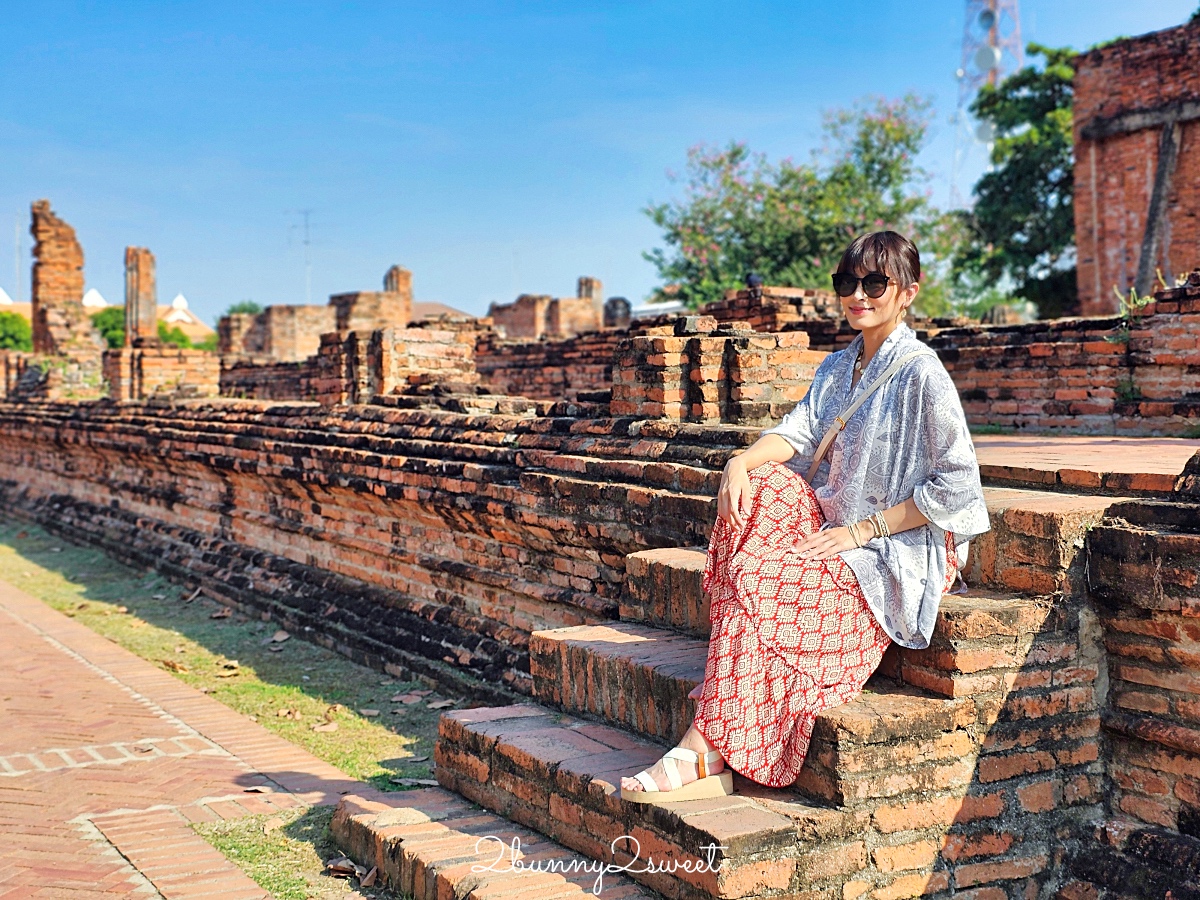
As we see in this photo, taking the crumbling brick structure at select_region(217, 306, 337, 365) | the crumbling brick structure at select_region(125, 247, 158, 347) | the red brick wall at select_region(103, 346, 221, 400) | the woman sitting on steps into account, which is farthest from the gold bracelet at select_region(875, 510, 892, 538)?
the crumbling brick structure at select_region(125, 247, 158, 347)

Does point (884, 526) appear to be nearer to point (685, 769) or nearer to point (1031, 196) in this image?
point (685, 769)

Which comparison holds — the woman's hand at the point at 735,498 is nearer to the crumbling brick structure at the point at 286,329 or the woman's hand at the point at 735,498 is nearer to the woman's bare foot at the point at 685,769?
the woman's bare foot at the point at 685,769

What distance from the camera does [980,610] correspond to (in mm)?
2631

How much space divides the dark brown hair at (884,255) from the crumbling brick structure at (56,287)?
61.4ft

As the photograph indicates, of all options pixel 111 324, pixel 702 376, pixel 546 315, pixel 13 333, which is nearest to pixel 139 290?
pixel 546 315

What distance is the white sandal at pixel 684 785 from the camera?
101 inches

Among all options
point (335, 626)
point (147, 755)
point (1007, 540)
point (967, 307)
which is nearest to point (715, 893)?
point (1007, 540)

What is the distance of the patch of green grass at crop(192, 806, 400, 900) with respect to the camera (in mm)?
3109

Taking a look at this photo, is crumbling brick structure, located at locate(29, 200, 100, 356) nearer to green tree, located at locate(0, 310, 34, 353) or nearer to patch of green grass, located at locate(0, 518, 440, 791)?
patch of green grass, located at locate(0, 518, 440, 791)

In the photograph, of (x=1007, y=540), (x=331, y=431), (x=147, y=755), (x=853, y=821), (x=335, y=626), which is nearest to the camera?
(x=853, y=821)

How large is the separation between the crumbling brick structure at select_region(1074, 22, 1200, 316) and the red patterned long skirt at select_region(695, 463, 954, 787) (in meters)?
11.9

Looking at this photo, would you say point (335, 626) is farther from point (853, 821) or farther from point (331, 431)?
point (853, 821)

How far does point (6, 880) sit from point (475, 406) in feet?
11.7

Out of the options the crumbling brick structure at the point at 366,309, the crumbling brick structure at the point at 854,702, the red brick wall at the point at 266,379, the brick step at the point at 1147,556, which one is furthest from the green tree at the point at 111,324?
the brick step at the point at 1147,556
